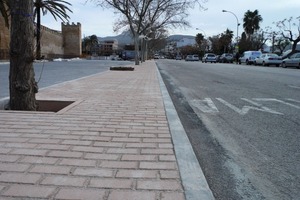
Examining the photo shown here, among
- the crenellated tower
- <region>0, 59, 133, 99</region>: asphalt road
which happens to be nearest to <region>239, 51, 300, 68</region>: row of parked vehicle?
<region>0, 59, 133, 99</region>: asphalt road

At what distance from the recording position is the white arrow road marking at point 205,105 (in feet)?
25.6

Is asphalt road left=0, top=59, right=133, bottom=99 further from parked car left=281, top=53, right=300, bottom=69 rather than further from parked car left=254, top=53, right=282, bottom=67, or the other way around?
parked car left=254, top=53, right=282, bottom=67

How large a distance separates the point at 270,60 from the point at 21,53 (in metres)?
40.2

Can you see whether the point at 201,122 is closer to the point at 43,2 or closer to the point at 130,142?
the point at 130,142

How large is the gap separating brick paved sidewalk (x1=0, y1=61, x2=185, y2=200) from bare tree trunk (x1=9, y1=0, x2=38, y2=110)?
472mm

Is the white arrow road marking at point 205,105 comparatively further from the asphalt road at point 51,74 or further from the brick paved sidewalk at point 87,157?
the asphalt road at point 51,74

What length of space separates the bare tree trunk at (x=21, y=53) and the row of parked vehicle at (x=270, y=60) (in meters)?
33.6

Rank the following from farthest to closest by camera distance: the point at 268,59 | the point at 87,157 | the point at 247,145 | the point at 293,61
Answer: the point at 268,59 → the point at 293,61 → the point at 247,145 → the point at 87,157

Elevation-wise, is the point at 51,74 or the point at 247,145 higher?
the point at 51,74

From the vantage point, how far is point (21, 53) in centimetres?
650

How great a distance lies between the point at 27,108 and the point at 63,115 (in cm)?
98

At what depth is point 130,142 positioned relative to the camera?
4547 millimetres

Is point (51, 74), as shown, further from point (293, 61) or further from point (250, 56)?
point (250, 56)

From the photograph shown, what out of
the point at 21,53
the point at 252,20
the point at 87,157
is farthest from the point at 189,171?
the point at 252,20
